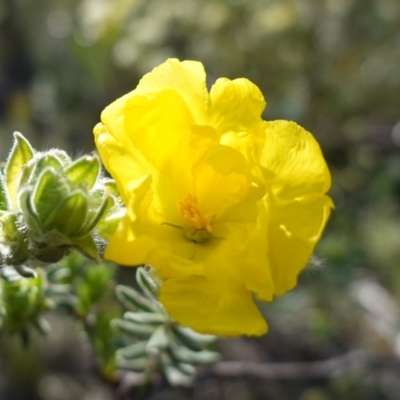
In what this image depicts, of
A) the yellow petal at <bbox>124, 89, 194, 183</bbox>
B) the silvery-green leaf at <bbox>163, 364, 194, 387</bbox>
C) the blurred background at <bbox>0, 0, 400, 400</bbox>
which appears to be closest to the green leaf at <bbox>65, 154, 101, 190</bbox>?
the yellow petal at <bbox>124, 89, 194, 183</bbox>

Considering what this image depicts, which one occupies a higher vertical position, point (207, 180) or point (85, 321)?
point (207, 180)

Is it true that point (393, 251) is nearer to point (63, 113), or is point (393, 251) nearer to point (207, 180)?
point (63, 113)

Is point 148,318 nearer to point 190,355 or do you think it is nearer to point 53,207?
point 190,355

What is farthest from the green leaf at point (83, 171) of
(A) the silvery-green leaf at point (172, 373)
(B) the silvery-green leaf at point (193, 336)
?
(A) the silvery-green leaf at point (172, 373)

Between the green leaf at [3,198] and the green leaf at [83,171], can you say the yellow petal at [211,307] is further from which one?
the green leaf at [3,198]

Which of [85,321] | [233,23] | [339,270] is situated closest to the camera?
[85,321]

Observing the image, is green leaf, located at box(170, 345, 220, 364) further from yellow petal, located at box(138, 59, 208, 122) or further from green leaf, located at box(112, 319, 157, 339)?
yellow petal, located at box(138, 59, 208, 122)

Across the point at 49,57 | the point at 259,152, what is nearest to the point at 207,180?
the point at 259,152
